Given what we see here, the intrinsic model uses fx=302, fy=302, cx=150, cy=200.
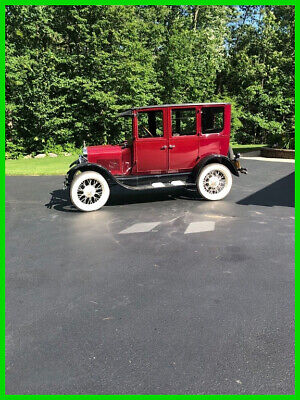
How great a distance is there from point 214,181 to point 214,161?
1.90 ft

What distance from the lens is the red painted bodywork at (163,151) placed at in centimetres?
748

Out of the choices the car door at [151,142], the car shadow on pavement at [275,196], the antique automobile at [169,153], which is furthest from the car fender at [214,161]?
the car shadow on pavement at [275,196]

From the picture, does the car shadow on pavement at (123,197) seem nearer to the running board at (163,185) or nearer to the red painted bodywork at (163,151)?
the running board at (163,185)

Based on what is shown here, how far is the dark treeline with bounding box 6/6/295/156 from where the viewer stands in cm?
1758

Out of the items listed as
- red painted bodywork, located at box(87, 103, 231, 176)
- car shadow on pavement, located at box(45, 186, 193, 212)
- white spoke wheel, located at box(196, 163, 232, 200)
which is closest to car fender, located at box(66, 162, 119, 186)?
red painted bodywork, located at box(87, 103, 231, 176)

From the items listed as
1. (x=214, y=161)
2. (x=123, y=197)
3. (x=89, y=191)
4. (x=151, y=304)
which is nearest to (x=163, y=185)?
(x=123, y=197)

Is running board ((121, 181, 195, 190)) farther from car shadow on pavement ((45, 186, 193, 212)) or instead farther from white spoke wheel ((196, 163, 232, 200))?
car shadow on pavement ((45, 186, 193, 212))

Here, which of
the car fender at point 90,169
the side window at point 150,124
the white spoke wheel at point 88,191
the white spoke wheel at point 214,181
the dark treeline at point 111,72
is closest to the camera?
the white spoke wheel at point 88,191

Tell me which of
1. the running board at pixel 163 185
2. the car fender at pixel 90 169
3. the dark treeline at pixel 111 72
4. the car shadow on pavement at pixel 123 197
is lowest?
the car shadow on pavement at pixel 123 197

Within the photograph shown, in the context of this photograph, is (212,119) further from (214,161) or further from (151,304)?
(151,304)

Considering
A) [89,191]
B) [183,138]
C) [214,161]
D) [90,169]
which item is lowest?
[89,191]

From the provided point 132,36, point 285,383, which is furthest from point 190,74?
point 285,383

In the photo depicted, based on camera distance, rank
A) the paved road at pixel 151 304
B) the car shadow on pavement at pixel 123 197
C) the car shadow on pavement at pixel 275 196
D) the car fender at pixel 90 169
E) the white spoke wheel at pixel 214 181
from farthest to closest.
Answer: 1. the white spoke wheel at pixel 214 181
2. the car shadow on pavement at pixel 123 197
3. the car shadow on pavement at pixel 275 196
4. the car fender at pixel 90 169
5. the paved road at pixel 151 304

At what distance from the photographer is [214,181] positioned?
7.75 m
